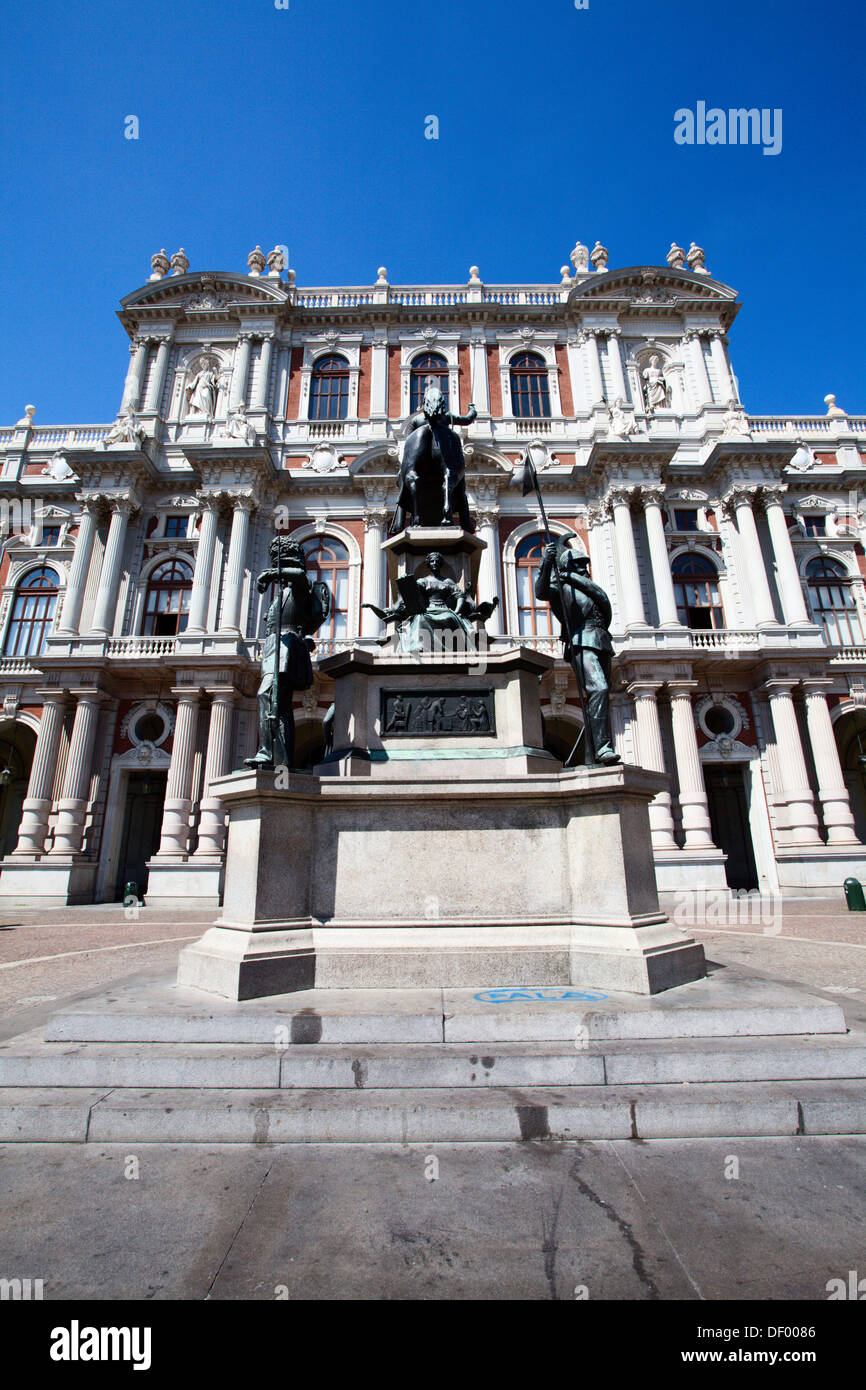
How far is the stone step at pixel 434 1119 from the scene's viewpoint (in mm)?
3555

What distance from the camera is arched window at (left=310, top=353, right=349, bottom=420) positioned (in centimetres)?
2962

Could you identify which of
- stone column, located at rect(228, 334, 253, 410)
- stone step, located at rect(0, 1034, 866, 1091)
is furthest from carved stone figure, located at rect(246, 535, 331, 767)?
stone column, located at rect(228, 334, 253, 410)

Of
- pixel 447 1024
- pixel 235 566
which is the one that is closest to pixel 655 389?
pixel 235 566

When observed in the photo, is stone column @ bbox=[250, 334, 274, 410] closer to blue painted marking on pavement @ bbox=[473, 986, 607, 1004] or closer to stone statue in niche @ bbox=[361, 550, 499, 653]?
stone statue in niche @ bbox=[361, 550, 499, 653]

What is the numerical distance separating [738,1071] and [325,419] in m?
29.9

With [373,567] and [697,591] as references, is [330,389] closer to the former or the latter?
[373,567]

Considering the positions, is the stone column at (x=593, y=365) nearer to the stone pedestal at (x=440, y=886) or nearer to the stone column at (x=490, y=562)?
the stone column at (x=490, y=562)

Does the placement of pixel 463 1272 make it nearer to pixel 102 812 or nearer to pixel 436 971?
pixel 436 971

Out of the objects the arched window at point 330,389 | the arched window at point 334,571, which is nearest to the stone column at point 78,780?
the arched window at point 334,571

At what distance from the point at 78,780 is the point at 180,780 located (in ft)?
12.0

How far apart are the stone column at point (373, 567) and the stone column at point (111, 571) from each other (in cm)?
922

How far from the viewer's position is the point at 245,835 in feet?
18.0

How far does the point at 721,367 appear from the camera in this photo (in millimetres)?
28812
